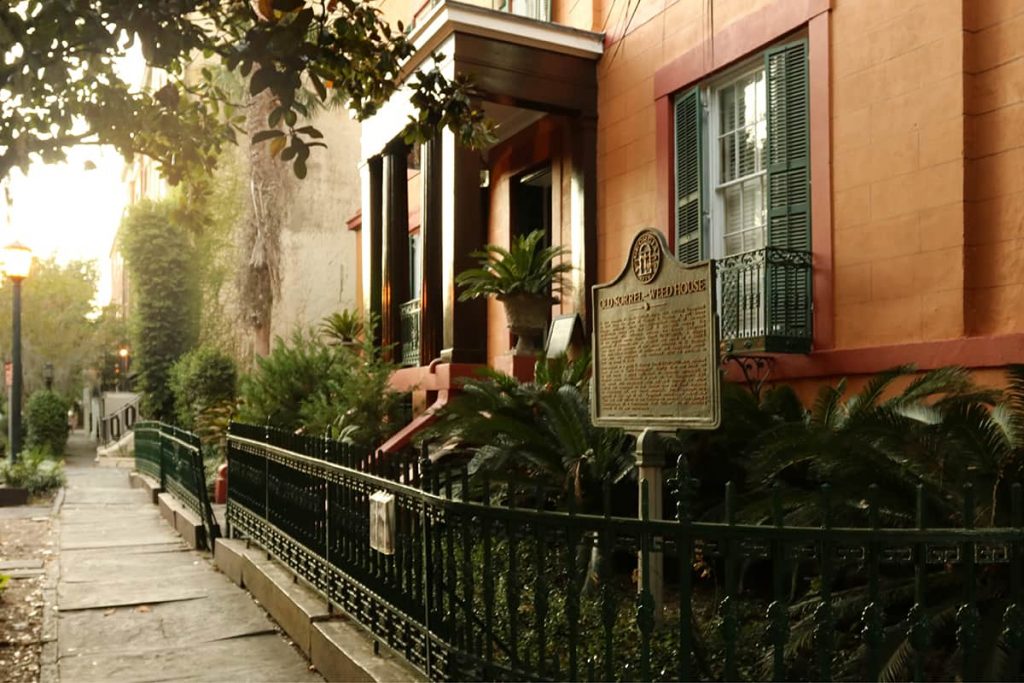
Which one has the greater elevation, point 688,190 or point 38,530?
point 688,190

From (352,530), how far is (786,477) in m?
2.72

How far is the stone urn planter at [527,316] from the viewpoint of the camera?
11.0 meters

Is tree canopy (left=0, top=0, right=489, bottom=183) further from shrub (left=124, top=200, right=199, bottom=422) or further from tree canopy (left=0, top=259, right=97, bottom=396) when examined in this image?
tree canopy (left=0, top=259, right=97, bottom=396)

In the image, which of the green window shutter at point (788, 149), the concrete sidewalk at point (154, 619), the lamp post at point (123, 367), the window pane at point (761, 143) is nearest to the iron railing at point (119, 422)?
the lamp post at point (123, 367)

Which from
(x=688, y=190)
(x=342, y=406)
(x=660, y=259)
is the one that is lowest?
(x=342, y=406)

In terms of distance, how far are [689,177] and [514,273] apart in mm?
2105

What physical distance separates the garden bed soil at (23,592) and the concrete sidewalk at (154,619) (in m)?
0.14

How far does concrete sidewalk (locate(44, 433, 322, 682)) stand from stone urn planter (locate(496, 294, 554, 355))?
397 cm

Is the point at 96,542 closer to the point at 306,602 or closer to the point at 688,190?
the point at 306,602

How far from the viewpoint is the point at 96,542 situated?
1097 centimetres

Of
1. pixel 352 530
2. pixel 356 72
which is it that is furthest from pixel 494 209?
pixel 352 530

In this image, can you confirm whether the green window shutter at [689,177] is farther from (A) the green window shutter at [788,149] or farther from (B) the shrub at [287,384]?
(B) the shrub at [287,384]

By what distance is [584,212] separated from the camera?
37.4 ft

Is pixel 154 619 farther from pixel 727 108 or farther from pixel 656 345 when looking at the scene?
pixel 727 108
